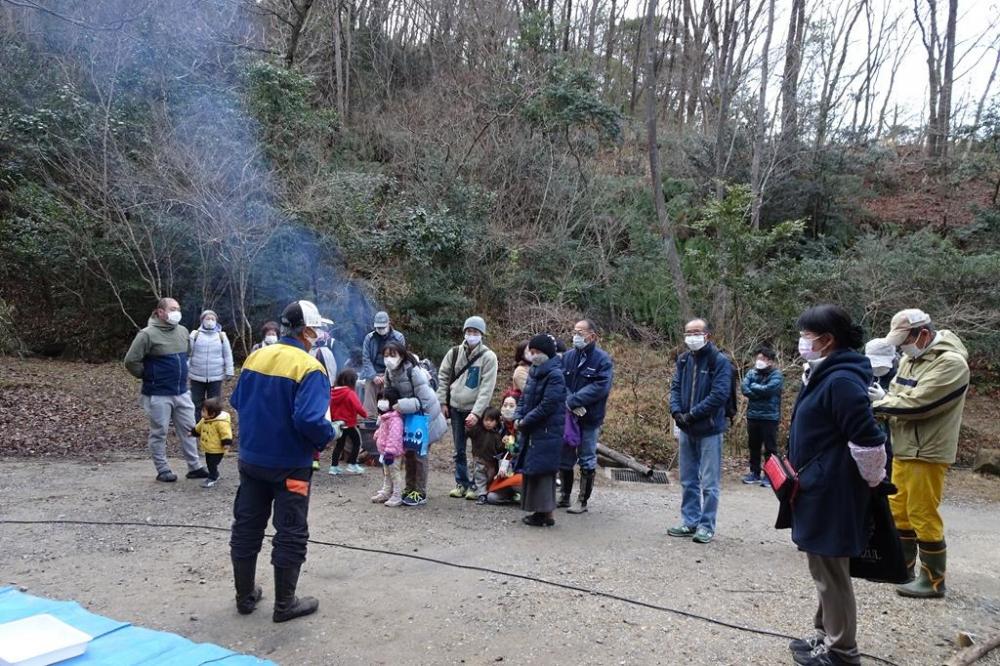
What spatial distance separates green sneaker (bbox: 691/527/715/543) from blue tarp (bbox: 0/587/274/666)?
3841mm

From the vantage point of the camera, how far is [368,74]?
72.5 feet

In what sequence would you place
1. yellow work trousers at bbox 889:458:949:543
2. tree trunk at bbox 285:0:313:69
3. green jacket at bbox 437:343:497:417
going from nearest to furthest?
yellow work trousers at bbox 889:458:949:543
green jacket at bbox 437:343:497:417
tree trunk at bbox 285:0:313:69

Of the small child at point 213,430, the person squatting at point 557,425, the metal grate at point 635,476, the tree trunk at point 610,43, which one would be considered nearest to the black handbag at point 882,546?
the person squatting at point 557,425

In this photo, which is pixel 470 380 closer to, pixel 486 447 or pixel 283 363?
pixel 486 447

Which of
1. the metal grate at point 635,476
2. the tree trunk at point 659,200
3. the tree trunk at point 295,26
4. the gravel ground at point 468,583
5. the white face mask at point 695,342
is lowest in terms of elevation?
the metal grate at point 635,476

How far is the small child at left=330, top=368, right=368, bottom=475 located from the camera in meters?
7.82

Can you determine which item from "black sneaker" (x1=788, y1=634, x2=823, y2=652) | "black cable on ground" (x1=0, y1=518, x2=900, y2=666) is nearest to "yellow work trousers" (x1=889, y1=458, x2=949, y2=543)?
"black cable on ground" (x1=0, y1=518, x2=900, y2=666)

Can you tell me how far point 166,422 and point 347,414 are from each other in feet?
5.99

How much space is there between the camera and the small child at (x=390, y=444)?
6.57 m

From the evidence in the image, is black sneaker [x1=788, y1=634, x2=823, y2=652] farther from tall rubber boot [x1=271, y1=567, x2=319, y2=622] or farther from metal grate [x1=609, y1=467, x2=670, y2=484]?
metal grate [x1=609, y1=467, x2=670, y2=484]

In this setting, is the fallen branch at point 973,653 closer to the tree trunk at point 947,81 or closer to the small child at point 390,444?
the small child at point 390,444

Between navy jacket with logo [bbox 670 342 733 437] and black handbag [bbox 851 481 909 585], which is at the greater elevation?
navy jacket with logo [bbox 670 342 733 437]

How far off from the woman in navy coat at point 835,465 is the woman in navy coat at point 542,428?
271 centimetres

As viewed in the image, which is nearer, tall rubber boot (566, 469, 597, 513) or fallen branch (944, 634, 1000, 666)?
fallen branch (944, 634, 1000, 666)
